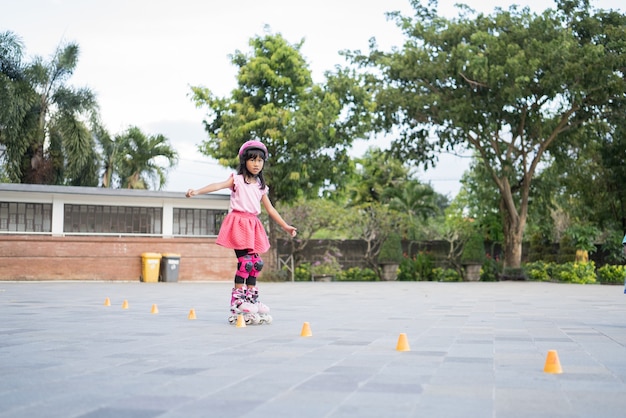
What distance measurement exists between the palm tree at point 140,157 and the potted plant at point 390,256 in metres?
12.7

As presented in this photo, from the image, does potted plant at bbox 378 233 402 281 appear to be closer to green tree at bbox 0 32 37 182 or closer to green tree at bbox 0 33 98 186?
green tree at bbox 0 33 98 186

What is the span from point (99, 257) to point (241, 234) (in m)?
19.4

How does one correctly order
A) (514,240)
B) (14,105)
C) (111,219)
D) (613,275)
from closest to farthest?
(111,219) < (613,275) < (514,240) < (14,105)

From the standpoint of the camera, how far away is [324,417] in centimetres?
365

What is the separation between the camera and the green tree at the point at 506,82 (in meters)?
27.5

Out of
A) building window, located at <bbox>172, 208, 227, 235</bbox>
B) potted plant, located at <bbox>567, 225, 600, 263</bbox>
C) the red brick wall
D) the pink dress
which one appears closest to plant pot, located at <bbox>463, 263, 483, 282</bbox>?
potted plant, located at <bbox>567, 225, 600, 263</bbox>

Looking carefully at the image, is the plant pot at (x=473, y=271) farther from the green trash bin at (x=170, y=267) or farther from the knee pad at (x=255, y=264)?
the knee pad at (x=255, y=264)

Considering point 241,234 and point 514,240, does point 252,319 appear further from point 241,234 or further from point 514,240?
point 514,240

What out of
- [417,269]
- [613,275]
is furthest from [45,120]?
[613,275]

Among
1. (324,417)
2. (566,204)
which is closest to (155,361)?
(324,417)

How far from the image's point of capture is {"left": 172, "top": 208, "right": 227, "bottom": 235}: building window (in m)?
29.1

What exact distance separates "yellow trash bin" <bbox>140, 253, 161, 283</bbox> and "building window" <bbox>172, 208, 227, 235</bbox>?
2.16 meters

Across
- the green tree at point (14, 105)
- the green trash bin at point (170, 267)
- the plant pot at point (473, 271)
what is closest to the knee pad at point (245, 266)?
the green trash bin at point (170, 267)

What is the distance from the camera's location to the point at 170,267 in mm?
27000
